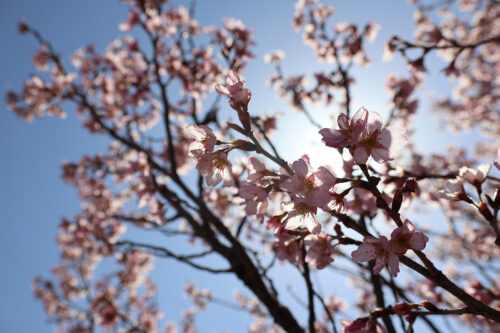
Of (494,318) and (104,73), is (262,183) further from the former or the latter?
(104,73)

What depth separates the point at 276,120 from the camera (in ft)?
13.7

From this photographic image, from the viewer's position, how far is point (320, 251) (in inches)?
62.1

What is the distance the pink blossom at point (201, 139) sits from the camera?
4.10ft

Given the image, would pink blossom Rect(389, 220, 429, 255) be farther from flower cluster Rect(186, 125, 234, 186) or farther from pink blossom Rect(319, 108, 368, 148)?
flower cluster Rect(186, 125, 234, 186)

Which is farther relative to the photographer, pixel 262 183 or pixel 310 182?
pixel 262 183

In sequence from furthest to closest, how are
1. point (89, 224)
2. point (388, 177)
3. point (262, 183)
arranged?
point (89, 224)
point (388, 177)
point (262, 183)

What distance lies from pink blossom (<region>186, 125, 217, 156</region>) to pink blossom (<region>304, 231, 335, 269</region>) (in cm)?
71

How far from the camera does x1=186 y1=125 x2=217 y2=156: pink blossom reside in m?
1.25

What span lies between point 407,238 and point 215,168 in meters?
0.83

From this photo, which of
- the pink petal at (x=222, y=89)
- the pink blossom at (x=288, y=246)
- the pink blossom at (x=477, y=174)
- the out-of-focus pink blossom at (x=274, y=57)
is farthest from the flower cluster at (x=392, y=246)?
the out-of-focus pink blossom at (x=274, y=57)

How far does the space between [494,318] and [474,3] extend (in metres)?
15.3

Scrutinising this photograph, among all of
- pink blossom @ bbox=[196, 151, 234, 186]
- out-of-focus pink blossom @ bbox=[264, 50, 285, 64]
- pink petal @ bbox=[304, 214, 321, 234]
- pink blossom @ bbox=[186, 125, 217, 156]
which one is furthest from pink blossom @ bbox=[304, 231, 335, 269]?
out-of-focus pink blossom @ bbox=[264, 50, 285, 64]

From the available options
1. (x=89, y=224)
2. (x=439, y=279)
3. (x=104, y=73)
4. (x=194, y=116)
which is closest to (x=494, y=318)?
(x=439, y=279)

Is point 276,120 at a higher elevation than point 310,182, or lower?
higher
